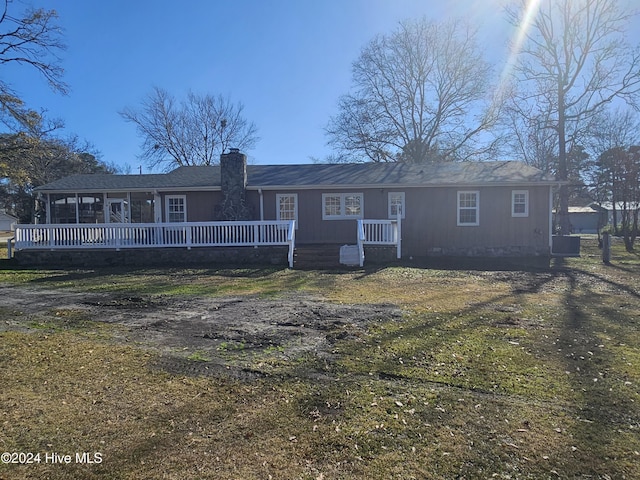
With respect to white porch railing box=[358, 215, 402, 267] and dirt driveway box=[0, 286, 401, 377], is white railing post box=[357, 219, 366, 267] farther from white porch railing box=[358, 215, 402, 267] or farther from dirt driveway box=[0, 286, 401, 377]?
dirt driveway box=[0, 286, 401, 377]

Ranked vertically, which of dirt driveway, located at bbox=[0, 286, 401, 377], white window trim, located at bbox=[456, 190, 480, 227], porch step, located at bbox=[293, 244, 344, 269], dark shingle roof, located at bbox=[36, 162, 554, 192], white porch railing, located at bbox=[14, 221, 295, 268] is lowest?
dirt driveway, located at bbox=[0, 286, 401, 377]

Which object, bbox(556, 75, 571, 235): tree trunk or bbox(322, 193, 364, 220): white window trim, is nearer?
bbox(322, 193, 364, 220): white window trim

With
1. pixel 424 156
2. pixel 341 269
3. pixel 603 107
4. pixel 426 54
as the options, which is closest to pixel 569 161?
pixel 603 107

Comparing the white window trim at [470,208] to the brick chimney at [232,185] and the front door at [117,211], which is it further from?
the front door at [117,211]

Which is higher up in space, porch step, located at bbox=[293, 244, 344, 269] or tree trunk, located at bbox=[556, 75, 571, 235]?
tree trunk, located at bbox=[556, 75, 571, 235]

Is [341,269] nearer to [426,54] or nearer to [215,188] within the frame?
[215,188]

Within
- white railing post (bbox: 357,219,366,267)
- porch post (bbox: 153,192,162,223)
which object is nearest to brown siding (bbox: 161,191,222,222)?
porch post (bbox: 153,192,162,223)

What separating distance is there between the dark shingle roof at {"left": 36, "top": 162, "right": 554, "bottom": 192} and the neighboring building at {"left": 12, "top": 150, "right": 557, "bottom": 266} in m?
0.04

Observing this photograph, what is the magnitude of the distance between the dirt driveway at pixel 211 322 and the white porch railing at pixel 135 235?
16.7 ft

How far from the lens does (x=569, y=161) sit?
107 feet

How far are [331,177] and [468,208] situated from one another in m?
5.59

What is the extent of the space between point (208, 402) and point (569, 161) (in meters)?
37.2

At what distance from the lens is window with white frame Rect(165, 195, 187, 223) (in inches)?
632

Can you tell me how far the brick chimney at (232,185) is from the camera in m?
14.9
